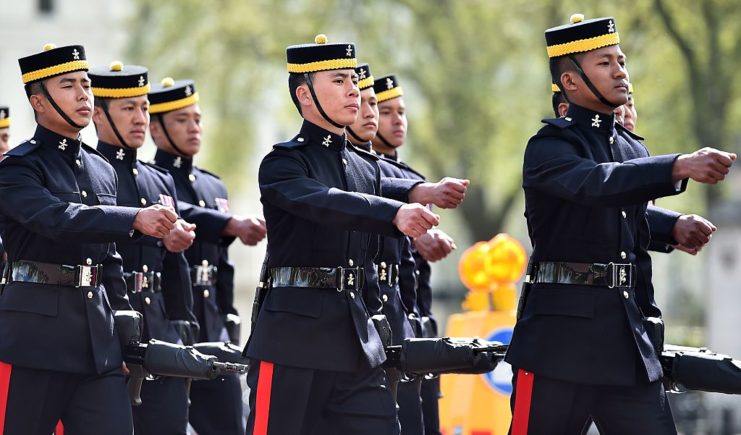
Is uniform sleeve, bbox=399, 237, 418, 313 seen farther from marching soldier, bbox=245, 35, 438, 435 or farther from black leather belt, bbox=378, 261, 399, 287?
marching soldier, bbox=245, 35, 438, 435

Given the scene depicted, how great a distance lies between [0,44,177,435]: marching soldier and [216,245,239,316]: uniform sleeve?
2633 mm

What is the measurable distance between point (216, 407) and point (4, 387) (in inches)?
92.4

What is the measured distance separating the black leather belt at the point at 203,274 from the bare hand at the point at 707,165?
4.28 meters

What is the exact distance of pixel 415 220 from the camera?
6.91 m

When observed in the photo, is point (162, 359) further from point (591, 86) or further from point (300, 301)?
Answer: point (591, 86)

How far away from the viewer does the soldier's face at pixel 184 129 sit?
10.6m

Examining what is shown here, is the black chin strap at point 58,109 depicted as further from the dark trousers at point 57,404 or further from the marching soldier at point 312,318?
the dark trousers at point 57,404

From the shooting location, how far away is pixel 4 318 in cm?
761

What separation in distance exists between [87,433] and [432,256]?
2542 mm

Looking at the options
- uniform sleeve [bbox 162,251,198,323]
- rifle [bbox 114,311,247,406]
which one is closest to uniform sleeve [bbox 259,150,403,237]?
rifle [bbox 114,311,247,406]

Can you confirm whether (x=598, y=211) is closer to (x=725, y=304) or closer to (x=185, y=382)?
(x=185, y=382)

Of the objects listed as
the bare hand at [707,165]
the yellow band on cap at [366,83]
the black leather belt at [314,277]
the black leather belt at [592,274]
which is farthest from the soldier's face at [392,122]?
the bare hand at [707,165]

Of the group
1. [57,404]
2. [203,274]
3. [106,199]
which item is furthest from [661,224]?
[203,274]

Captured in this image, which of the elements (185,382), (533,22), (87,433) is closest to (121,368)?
(87,433)
